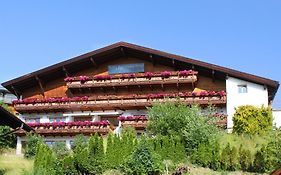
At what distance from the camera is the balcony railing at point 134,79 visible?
3500 centimetres

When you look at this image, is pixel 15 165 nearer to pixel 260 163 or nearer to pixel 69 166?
pixel 69 166

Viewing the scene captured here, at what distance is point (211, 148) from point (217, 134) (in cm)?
280

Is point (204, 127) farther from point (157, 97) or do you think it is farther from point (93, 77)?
point (93, 77)

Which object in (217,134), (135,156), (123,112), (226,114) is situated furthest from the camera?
(123,112)

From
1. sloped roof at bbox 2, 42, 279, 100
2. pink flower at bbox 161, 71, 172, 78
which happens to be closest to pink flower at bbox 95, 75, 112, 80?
sloped roof at bbox 2, 42, 279, 100

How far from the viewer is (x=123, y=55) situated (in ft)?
126

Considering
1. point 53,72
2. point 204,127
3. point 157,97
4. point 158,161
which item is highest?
point 53,72

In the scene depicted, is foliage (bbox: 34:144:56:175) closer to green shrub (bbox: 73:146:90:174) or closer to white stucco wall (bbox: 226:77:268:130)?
green shrub (bbox: 73:146:90:174)

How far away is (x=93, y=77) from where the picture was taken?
3741cm

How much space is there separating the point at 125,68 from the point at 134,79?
77.1 inches

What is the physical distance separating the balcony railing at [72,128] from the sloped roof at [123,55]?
4.97m

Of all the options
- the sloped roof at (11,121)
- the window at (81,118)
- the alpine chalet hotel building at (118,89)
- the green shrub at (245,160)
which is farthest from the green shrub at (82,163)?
the window at (81,118)

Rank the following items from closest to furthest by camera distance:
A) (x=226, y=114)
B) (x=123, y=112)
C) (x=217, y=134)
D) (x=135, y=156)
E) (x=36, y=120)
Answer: (x=135, y=156), (x=217, y=134), (x=226, y=114), (x=123, y=112), (x=36, y=120)

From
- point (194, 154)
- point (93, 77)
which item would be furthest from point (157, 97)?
point (194, 154)
